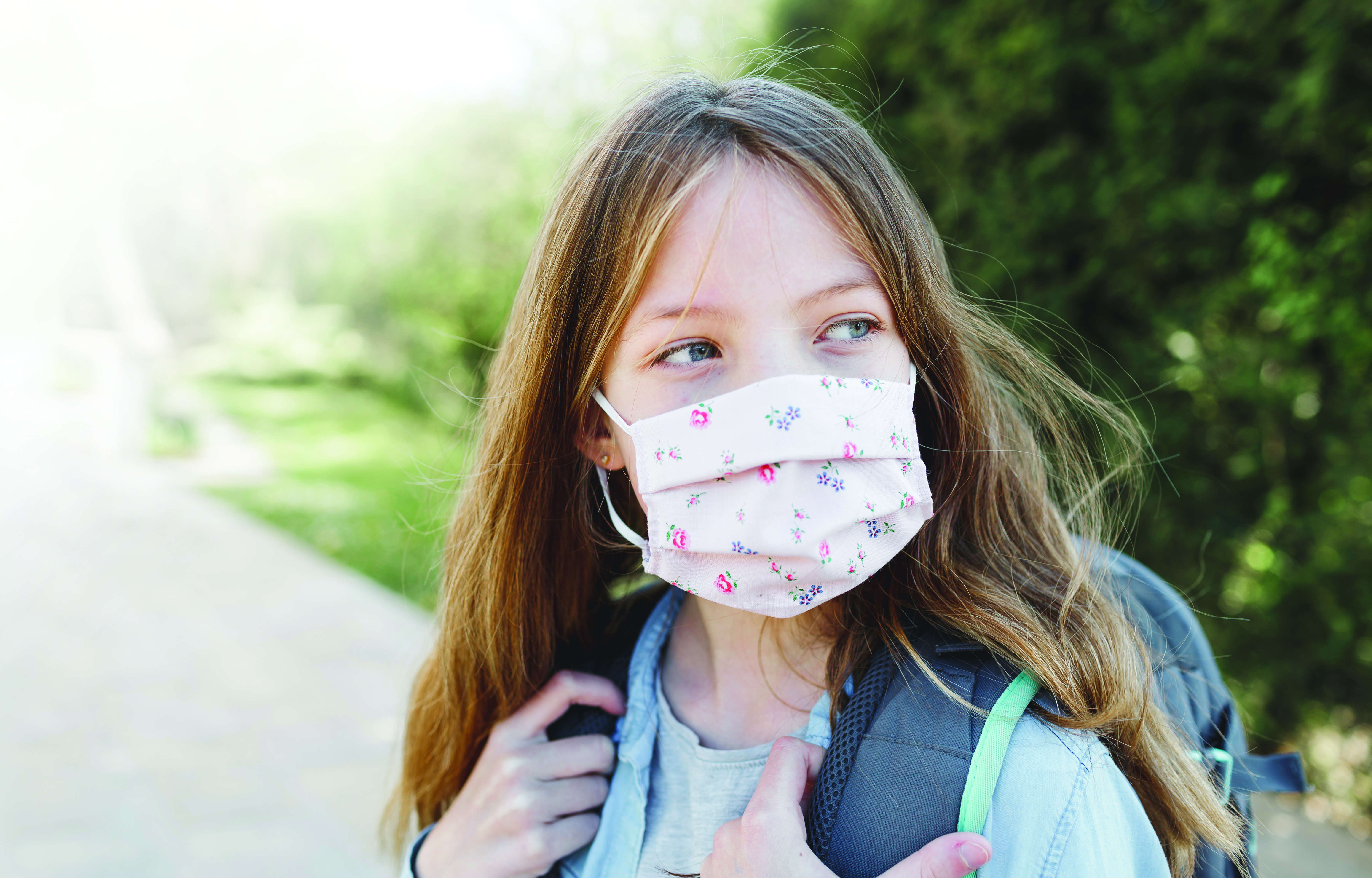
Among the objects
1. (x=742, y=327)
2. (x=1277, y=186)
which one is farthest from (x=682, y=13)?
(x=742, y=327)

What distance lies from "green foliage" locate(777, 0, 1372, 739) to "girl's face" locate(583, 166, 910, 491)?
1082 millimetres

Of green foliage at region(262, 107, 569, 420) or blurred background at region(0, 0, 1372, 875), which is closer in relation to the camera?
blurred background at region(0, 0, 1372, 875)

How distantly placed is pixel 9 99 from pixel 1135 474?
19596mm

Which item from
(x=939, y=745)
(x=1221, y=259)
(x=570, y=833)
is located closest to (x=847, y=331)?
(x=939, y=745)

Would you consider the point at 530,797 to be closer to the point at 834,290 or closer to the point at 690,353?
the point at 690,353

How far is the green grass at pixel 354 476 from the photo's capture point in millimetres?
6090

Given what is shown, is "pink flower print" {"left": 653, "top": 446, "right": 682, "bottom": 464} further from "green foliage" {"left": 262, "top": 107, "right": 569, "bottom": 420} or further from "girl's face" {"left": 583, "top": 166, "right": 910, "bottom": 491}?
"green foliage" {"left": 262, "top": 107, "right": 569, "bottom": 420}

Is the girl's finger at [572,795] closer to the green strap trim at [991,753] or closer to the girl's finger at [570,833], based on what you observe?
the girl's finger at [570,833]

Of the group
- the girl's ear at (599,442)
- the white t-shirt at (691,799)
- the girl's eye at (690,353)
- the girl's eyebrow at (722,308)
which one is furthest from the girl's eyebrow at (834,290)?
the white t-shirt at (691,799)

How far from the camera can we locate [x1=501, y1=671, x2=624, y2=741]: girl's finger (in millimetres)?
1559

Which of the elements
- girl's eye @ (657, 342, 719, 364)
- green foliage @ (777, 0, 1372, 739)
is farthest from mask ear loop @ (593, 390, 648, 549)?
green foliage @ (777, 0, 1372, 739)

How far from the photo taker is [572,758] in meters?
1.50

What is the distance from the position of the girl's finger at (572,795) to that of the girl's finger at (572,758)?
0.04 ft

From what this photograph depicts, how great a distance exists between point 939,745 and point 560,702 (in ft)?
2.30
